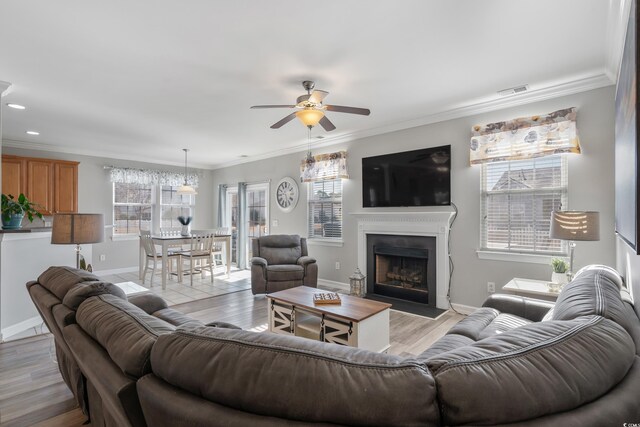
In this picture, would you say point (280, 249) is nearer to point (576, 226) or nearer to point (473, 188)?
point (473, 188)

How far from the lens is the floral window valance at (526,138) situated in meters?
3.08

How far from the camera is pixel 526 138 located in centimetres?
333

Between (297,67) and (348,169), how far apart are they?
2.52 metres

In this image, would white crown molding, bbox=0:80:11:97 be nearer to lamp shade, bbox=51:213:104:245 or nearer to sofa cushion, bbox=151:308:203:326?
lamp shade, bbox=51:213:104:245

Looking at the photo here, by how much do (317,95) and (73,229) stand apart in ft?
7.49

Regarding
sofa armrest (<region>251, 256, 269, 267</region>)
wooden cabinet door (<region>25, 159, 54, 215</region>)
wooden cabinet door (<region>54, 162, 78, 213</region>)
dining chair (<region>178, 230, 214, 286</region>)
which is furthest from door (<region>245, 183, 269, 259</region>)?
wooden cabinet door (<region>25, 159, 54, 215</region>)

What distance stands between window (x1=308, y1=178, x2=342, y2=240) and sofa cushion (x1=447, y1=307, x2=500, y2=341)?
3069 millimetres

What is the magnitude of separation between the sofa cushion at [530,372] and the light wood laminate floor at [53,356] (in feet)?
6.68

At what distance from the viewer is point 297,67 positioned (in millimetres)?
2750

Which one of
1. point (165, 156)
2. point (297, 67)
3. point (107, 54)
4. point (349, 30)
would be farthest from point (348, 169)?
point (165, 156)

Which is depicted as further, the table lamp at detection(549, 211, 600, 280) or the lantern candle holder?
the lantern candle holder

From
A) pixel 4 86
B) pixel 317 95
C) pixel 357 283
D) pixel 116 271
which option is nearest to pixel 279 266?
pixel 357 283

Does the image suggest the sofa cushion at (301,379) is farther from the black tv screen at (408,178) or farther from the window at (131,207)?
the window at (131,207)

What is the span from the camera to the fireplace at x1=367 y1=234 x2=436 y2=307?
4.20 meters
